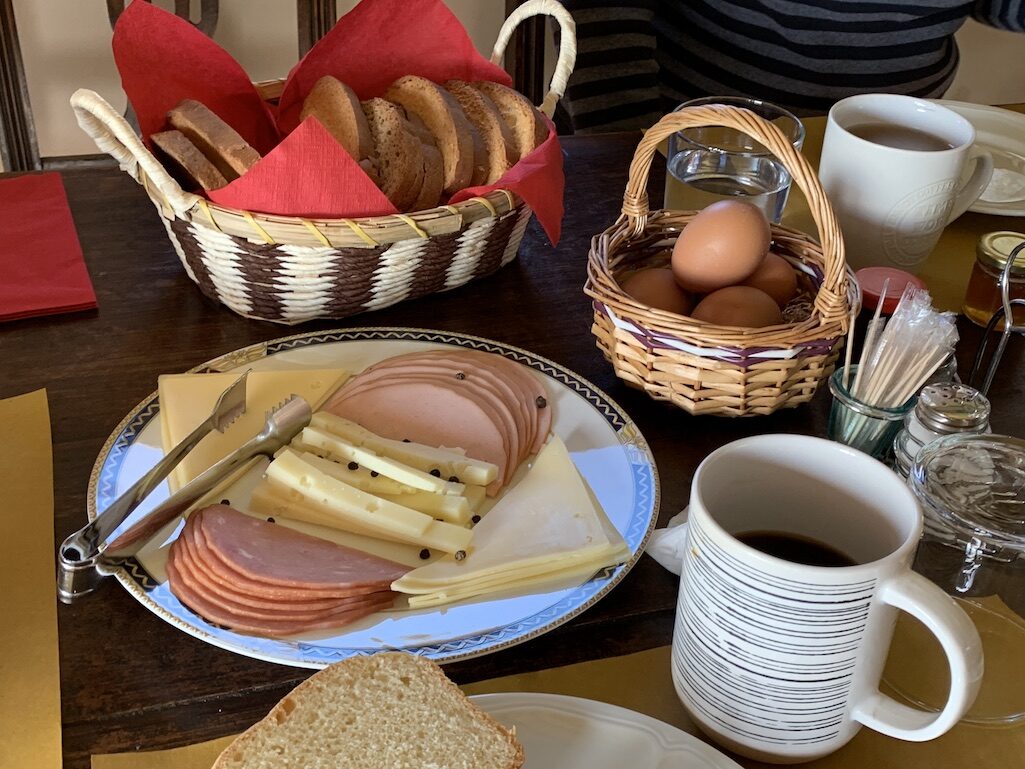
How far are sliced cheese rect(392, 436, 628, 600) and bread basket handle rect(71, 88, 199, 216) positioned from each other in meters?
0.38

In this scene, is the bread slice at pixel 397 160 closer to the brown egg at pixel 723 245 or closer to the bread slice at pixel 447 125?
the bread slice at pixel 447 125

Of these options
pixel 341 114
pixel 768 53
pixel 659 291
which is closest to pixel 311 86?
Answer: pixel 341 114

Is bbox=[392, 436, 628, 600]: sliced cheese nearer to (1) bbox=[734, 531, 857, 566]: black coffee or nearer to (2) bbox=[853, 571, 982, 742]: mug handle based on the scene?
(1) bbox=[734, 531, 857, 566]: black coffee

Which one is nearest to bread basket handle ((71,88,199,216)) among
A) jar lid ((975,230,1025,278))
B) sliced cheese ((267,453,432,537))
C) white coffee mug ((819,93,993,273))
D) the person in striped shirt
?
sliced cheese ((267,453,432,537))

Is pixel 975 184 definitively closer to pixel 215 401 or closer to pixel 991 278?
pixel 991 278

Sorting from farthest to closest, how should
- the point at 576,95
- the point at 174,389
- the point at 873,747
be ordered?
the point at 576,95, the point at 174,389, the point at 873,747

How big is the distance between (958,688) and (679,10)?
1573 mm

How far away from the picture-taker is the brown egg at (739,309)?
82 centimetres

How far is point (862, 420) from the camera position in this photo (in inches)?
31.2

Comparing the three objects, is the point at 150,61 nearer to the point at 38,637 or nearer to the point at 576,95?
the point at 38,637

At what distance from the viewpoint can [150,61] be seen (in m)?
0.99

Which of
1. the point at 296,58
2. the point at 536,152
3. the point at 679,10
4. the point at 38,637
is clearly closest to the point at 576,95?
the point at 679,10

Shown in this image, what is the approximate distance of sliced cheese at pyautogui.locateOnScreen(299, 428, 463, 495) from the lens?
0.75 meters

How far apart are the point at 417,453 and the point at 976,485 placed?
0.40m
